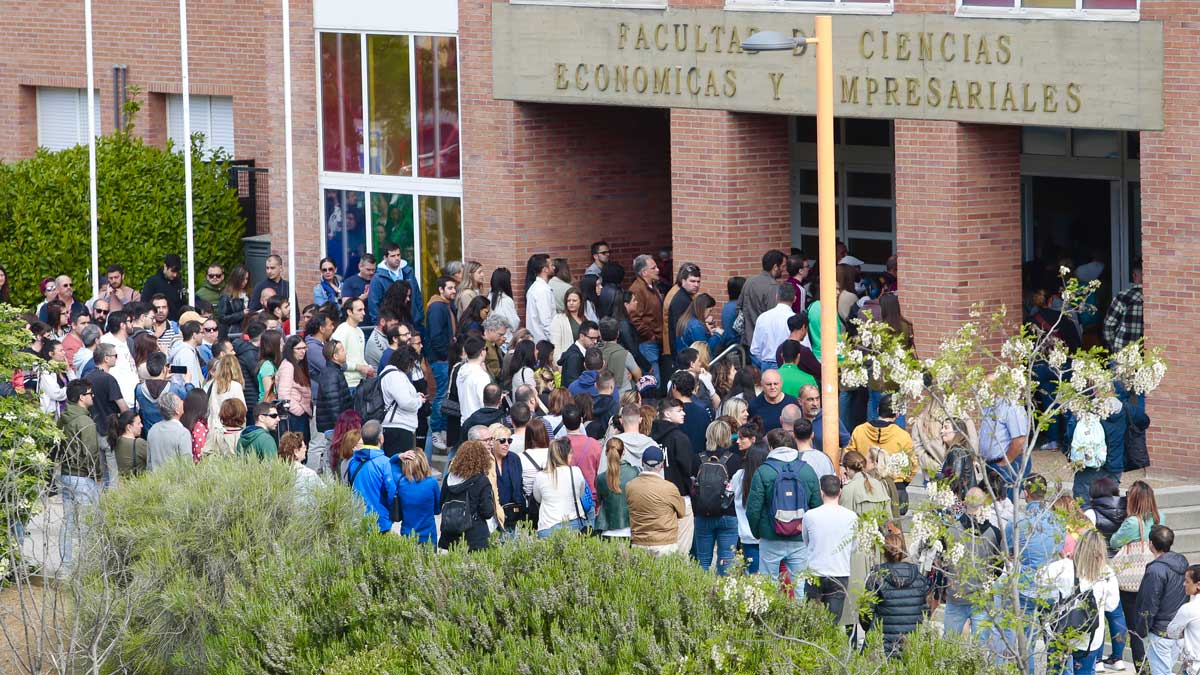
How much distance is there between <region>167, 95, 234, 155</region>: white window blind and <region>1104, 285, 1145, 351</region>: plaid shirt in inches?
603

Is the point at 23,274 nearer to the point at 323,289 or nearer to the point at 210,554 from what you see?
the point at 323,289

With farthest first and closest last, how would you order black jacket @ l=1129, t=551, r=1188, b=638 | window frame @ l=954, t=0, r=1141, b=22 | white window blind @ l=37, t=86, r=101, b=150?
white window blind @ l=37, t=86, r=101, b=150 → window frame @ l=954, t=0, r=1141, b=22 → black jacket @ l=1129, t=551, r=1188, b=638

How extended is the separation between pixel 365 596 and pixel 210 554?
1889mm

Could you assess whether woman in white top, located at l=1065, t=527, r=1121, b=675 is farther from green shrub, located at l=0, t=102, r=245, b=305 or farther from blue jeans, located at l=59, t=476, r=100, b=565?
green shrub, located at l=0, t=102, r=245, b=305

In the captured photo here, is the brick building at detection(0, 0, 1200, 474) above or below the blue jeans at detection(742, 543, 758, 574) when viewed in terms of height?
above

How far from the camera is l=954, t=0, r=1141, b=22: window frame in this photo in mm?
19797

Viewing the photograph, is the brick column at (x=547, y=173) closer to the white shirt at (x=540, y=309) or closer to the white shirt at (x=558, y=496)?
the white shirt at (x=540, y=309)

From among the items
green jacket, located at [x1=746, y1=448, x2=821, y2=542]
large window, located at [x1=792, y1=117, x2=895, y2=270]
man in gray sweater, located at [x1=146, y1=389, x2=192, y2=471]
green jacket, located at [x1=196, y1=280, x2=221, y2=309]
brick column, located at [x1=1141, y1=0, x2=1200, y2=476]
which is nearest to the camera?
green jacket, located at [x1=746, y1=448, x2=821, y2=542]

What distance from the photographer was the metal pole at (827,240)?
16.0 meters

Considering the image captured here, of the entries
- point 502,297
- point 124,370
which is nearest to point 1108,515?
point 502,297

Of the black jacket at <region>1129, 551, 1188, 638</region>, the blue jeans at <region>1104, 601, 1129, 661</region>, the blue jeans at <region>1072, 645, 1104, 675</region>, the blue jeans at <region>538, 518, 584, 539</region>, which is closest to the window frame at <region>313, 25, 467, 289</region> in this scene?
the blue jeans at <region>538, 518, 584, 539</region>

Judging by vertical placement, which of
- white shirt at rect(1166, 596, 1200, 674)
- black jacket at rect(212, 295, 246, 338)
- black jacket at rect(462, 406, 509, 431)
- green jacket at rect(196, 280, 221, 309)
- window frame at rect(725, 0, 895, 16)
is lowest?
white shirt at rect(1166, 596, 1200, 674)

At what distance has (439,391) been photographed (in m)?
21.4

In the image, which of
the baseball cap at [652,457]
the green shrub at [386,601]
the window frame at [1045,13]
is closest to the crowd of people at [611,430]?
the baseball cap at [652,457]
